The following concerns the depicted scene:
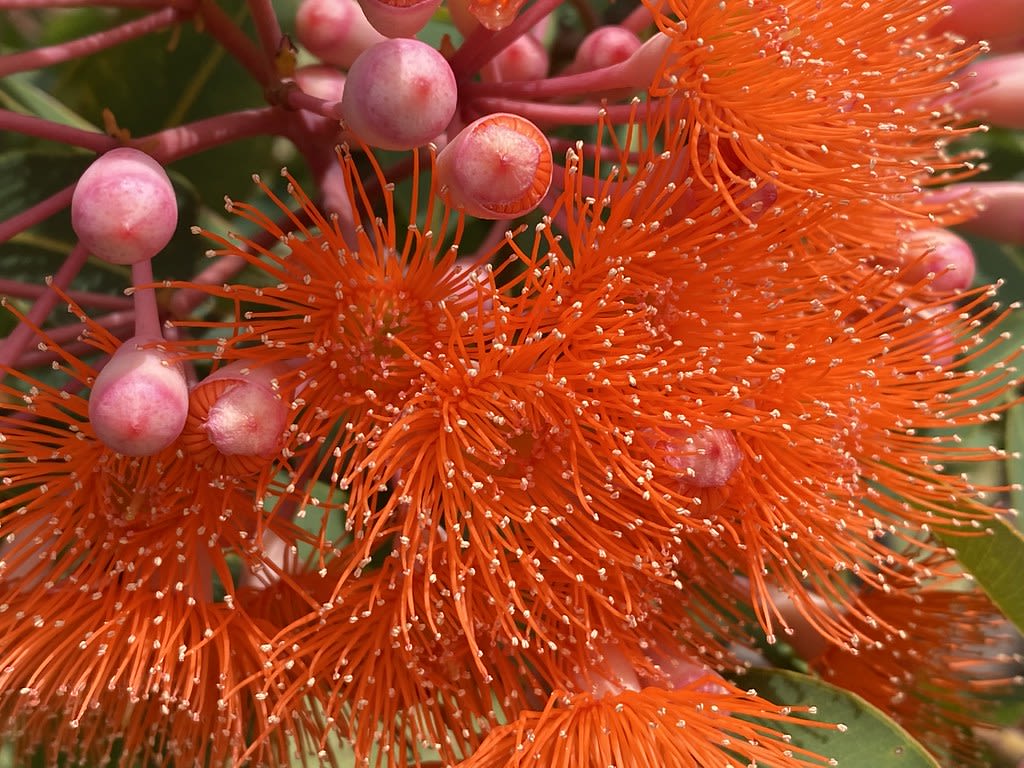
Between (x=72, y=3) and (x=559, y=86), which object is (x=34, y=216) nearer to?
(x=72, y=3)

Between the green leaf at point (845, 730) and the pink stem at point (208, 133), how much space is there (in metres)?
0.82

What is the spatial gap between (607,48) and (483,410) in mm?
457

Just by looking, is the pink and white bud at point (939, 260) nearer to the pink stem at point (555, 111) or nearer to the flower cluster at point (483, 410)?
the flower cluster at point (483, 410)

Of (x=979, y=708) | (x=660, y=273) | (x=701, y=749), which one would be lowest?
(x=701, y=749)

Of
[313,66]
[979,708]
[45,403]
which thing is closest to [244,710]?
[45,403]

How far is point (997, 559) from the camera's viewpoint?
3.85 feet

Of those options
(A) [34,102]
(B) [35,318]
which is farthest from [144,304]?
(A) [34,102]

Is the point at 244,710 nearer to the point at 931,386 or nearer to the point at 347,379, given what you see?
the point at 347,379

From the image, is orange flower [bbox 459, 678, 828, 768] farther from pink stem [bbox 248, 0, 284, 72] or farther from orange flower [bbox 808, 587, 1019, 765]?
pink stem [bbox 248, 0, 284, 72]

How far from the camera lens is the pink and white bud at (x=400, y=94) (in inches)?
34.8

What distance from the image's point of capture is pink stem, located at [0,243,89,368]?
3.29 feet

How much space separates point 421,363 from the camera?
3.20 feet

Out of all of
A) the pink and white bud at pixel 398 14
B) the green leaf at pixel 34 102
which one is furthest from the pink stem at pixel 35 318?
the green leaf at pixel 34 102

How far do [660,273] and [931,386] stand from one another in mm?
362
